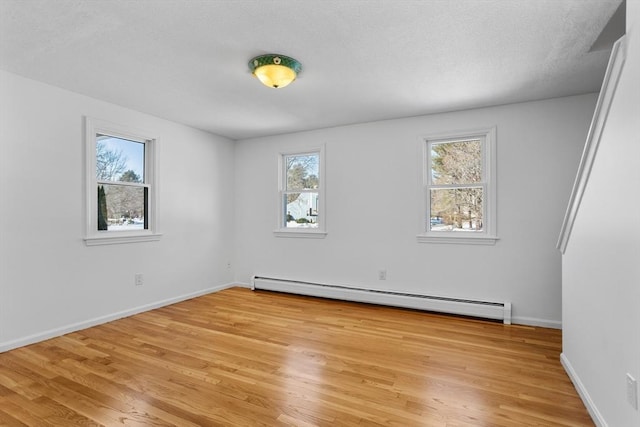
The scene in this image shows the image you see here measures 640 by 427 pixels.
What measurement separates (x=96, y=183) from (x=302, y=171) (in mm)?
2642

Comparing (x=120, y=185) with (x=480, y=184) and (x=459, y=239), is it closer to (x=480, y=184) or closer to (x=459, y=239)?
(x=459, y=239)

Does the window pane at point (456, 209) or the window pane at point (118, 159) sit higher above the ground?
the window pane at point (118, 159)

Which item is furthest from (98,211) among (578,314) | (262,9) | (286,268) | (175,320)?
(578,314)

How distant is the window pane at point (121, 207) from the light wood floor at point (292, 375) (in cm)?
113

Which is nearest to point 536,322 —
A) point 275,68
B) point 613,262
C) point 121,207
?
point 613,262

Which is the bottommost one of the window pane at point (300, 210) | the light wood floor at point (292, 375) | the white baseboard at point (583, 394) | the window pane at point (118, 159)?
the light wood floor at point (292, 375)

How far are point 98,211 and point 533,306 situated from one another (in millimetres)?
4865

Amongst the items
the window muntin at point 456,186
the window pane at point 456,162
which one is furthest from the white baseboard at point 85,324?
the window pane at point 456,162

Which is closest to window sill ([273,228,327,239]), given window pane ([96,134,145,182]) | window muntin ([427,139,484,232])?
window muntin ([427,139,484,232])

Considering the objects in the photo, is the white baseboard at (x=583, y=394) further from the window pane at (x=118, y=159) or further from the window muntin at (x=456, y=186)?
the window pane at (x=118, y=159)

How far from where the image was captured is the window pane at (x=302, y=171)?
498cm

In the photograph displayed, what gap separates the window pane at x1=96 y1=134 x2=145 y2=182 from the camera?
12.1ft

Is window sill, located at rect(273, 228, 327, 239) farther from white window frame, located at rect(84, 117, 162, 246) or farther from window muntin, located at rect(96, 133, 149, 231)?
window muntin, located at rect(96, 133, 149, 231)

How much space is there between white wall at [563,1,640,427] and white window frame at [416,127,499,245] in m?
1.59
